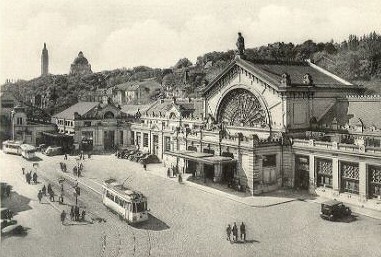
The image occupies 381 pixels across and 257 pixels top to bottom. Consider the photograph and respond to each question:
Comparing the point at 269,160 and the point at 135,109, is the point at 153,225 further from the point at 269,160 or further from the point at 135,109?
the point at 135,109

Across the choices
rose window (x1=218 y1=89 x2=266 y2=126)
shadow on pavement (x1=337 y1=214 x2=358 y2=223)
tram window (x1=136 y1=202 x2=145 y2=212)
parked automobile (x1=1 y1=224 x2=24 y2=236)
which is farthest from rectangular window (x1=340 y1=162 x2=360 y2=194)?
parked automobile (x1=1 y1=224 x2=24 y2=236)

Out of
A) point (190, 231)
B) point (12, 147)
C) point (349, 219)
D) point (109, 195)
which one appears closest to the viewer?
point (190, 231)

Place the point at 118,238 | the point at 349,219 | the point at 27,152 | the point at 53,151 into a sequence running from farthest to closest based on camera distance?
1. the point at 53,151
2. the point at 27,152
3. the point at 349,219
4. the point at 118,238

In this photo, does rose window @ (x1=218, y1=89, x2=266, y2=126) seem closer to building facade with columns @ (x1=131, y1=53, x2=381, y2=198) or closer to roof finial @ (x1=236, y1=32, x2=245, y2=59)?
building facade with columns @ (x1=131, y1=53, x2=381, y2=198)

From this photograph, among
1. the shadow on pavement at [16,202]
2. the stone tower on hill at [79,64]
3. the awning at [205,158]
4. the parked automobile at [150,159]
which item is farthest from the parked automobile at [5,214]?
the stone tower on hill at [79,64]

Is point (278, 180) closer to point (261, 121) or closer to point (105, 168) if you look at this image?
point (261, 121)

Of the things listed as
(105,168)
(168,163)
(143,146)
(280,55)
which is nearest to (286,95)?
(168,163)

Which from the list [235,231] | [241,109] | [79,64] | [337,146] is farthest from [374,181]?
[79,64]
